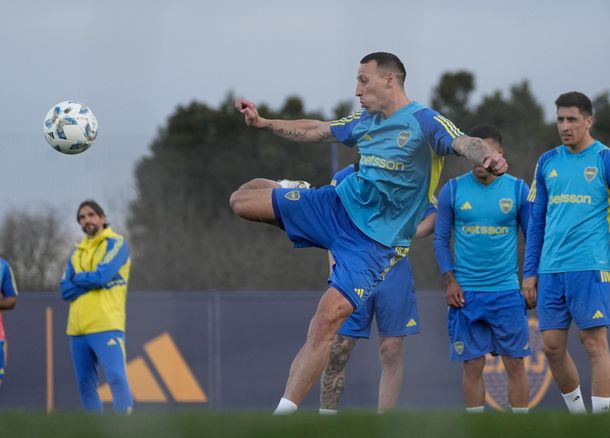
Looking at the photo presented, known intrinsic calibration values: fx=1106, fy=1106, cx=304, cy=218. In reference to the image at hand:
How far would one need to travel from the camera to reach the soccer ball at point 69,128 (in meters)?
8.41

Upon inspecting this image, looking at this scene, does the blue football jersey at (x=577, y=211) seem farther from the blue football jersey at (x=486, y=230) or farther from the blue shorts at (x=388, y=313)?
the blue shorts at (x=388, y=313)

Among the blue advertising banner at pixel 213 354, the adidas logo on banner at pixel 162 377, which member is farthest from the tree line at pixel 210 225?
the adidas logo on banner at pixel 162 377

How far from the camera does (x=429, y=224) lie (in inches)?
345

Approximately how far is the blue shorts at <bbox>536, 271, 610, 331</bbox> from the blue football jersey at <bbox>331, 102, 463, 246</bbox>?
1215 mm

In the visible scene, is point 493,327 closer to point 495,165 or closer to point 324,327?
point 324,327

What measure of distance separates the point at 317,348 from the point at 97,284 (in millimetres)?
4166

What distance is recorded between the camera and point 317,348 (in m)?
6.20

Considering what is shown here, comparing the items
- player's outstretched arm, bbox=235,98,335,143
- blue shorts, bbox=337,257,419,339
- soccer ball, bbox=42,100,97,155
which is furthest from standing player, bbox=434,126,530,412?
soccer ball, bbox=42,100,97,155

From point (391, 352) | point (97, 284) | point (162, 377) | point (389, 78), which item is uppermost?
point (389, 78)

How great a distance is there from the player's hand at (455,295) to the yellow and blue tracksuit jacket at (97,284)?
3279 millimetres

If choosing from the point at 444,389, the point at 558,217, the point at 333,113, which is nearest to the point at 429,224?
the point at 558,217

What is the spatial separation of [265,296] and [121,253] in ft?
10.2

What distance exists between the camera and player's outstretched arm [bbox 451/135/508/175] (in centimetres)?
578

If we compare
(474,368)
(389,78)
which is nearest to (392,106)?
(389,78)
